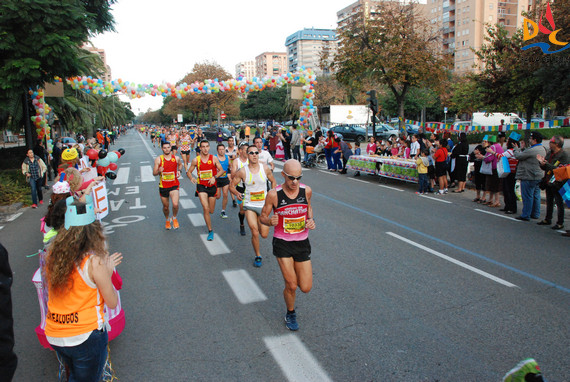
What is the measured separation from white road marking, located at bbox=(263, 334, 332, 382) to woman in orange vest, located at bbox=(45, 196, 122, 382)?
163 centimetres

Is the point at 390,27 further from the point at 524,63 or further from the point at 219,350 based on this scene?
the point at 219,350

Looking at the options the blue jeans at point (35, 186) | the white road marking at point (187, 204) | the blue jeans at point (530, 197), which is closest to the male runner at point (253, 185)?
the white road marking at point (187, 204)

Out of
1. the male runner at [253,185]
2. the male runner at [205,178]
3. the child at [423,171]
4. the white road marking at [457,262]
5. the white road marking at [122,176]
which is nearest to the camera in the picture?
the white road marking at [457,262]

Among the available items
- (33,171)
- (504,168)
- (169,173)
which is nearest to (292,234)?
(169,173)

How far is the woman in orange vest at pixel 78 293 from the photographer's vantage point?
276 cm

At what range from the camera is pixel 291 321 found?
14.9 ft

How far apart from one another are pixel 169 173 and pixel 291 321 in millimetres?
4984

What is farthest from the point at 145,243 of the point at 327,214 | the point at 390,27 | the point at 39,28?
the point at 390,27

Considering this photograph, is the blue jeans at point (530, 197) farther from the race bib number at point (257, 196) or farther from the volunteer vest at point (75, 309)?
the volunteer vest at point (75, 309)

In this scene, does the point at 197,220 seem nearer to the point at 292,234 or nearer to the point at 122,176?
the point at 292,234

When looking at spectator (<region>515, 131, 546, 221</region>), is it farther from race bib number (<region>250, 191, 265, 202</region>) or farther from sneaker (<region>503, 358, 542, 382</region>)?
sneaker (<region>503, 358, 542, 382</region>)

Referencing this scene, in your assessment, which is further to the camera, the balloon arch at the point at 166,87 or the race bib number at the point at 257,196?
the balloon arch at the point at 166,87

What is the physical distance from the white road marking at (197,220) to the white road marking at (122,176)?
7.25 meters

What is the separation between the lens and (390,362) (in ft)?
12.8
